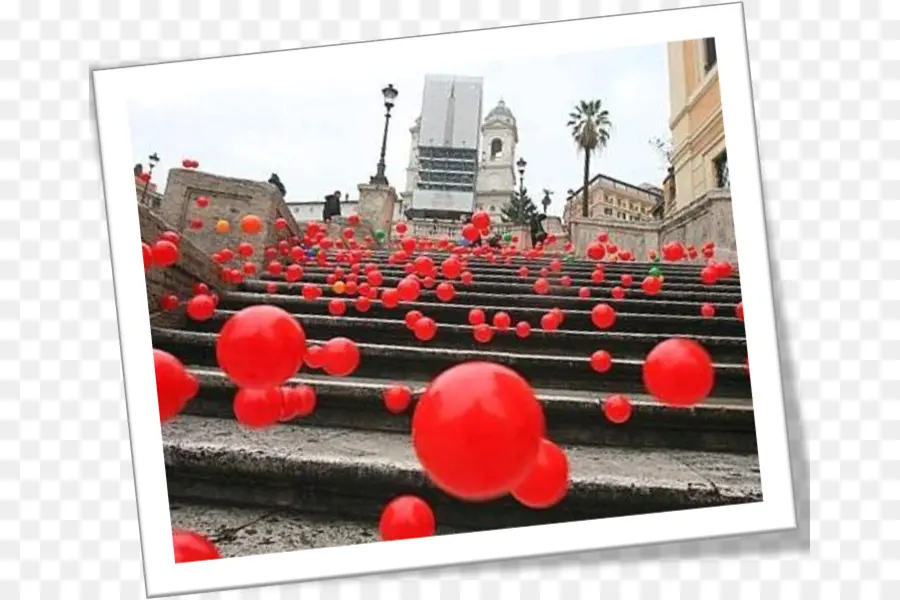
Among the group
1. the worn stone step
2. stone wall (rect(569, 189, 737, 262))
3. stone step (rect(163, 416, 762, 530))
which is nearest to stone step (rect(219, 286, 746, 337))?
the worn stone step

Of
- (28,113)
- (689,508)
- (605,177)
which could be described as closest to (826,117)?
(605,177)

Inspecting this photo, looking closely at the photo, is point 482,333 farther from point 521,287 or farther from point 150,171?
point 150,171

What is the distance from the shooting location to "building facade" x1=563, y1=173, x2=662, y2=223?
2.02m

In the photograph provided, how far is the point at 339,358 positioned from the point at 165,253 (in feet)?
2.24

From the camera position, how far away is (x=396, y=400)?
1.71m

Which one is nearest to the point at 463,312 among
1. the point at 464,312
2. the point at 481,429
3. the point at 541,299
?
the point at 464,312

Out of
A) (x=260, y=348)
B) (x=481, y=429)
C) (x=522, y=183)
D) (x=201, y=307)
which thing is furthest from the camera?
(x=522, y=183)

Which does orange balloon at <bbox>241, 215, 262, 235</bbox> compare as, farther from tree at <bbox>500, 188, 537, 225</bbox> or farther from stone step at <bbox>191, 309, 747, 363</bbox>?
tree at <bbox>500, 188, 537, 225</bbox>

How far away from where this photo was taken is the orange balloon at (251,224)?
8.68 feet

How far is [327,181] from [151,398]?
101 cm

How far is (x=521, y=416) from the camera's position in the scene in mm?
986

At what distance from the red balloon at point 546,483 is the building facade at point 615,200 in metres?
1.05

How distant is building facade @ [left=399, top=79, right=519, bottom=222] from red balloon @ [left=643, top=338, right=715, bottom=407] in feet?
2.84

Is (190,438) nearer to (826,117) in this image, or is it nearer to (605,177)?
(605,177)
